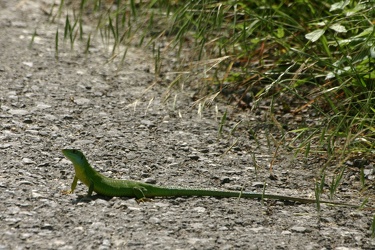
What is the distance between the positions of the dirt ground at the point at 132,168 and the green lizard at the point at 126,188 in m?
0.05

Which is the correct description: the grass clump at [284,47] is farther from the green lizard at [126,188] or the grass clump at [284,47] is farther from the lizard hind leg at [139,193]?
the lizard hind leg at [139,193]

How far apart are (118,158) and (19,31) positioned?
354 centimetres

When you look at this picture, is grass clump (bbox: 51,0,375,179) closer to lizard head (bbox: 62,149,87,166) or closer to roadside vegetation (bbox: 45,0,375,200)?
roadside vegetation (bbox: 45,0,375,200)

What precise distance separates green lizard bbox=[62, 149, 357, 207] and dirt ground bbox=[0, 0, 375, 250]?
5 centimetres

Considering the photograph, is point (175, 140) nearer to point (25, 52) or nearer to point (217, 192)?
point (217, 192)

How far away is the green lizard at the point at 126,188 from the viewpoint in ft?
15.5

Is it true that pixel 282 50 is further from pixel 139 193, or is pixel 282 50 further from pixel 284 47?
pixel 139 193

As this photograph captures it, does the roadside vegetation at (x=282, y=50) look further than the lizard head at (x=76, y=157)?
Yes

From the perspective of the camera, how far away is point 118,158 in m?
5.52

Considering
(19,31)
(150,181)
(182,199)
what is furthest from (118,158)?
(19,31)

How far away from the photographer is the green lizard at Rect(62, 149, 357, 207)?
4.73 m

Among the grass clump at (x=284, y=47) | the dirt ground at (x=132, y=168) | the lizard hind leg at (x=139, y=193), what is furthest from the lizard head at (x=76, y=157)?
the grass clump at (x=284, y=47)

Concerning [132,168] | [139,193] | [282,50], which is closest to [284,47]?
[282,50]

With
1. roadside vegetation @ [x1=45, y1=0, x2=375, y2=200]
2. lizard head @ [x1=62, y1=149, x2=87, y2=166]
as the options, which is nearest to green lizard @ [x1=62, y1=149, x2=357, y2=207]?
lizard head @ [x1=62, y1=149, x2=87, y2=166]
